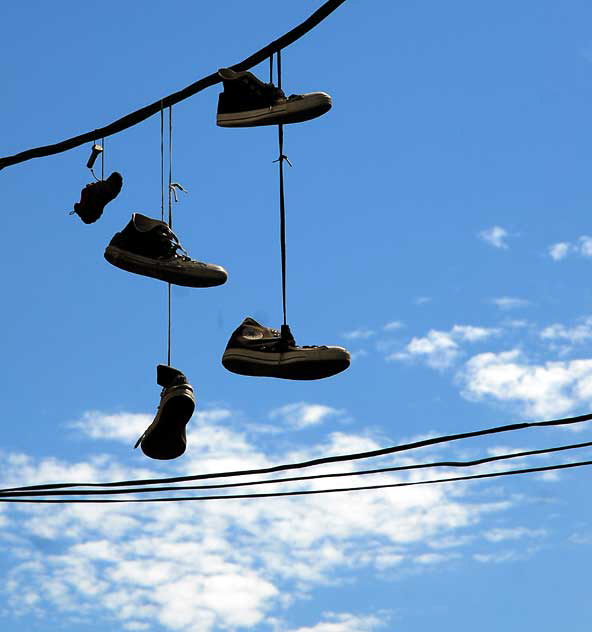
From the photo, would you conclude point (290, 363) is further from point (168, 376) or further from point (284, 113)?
point (284, 113)

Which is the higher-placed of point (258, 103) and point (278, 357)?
point (258, 103)

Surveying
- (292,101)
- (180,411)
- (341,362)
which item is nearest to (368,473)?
(341,362)

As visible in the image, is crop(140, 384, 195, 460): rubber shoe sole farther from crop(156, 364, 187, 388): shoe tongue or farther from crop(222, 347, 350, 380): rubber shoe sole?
crop(222, 347, 350, 380): rubber shoe sole

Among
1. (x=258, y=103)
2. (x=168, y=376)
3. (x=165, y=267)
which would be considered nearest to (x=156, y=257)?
(x=165, y=267)

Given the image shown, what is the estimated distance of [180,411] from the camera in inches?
354

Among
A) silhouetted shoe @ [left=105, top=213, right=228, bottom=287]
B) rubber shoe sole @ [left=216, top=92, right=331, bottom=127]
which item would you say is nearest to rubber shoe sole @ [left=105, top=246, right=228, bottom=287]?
silhouetted shoe @ [left=105, top=213, right=228, bottom=287]

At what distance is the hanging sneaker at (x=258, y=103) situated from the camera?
8570 mm

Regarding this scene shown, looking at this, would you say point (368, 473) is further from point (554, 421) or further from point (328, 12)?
point (328, 12)

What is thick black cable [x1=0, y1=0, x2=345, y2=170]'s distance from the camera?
8328 millimetres

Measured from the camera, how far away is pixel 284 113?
28.5 ft

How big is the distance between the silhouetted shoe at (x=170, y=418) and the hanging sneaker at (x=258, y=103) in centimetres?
139

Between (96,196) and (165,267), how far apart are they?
0.95 m

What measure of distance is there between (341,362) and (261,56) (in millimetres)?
1681

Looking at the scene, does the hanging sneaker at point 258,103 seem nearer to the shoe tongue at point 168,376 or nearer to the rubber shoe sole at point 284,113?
the rubber shoe sole at point 284,113
